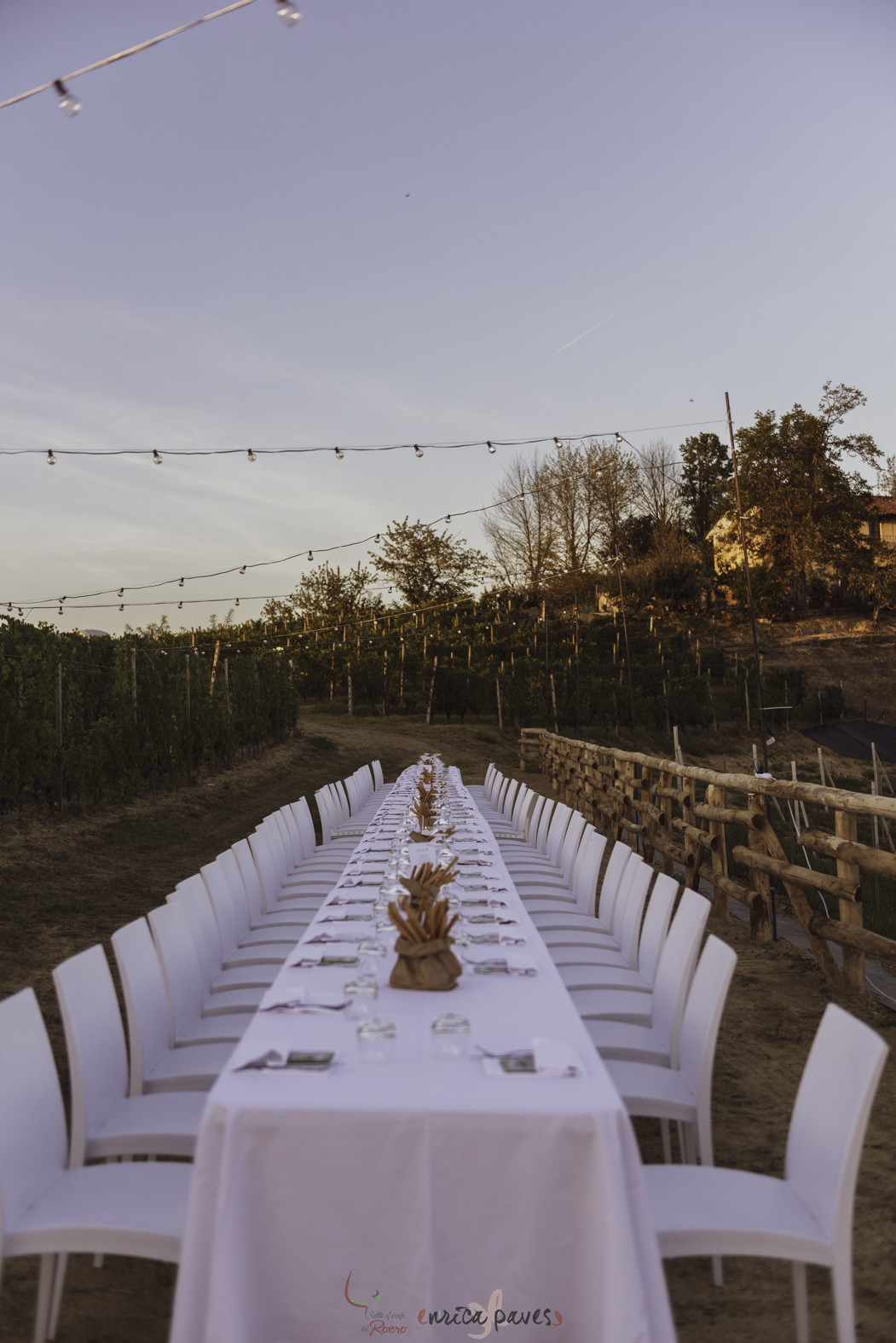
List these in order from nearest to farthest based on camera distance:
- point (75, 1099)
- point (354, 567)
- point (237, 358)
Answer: point (75, 1099)
point (237, 358)
point (354, 567)

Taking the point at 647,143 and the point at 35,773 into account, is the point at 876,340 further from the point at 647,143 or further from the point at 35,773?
the point at 35,773

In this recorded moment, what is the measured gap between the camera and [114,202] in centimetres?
990

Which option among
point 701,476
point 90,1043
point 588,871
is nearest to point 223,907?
point 90,1043

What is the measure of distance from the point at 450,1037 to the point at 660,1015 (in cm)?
125

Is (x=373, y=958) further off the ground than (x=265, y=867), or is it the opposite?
(x=373, y=958)

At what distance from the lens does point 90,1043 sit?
2.30 meters

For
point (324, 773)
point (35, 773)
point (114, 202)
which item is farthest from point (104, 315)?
point (324, 773)

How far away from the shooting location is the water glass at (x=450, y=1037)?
6.30 ft

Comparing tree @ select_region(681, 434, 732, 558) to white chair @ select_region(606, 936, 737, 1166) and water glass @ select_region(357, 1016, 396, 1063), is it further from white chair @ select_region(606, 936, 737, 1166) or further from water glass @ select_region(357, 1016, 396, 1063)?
water glass @ select_region(357, 1016, 396, 1063)

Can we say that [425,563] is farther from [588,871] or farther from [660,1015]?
[660,1015]

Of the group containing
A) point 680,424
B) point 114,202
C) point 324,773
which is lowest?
point 324,773

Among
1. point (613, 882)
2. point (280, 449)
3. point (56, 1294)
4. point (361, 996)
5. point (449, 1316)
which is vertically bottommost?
point (56, 1294)

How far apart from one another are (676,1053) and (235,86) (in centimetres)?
937

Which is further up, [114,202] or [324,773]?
[114,202]
